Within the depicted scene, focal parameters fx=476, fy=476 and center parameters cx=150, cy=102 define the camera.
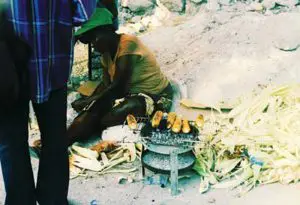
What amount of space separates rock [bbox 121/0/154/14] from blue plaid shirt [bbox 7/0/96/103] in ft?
18.9

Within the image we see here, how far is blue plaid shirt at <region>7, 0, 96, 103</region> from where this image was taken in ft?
9.36

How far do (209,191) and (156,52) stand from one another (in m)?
3.41

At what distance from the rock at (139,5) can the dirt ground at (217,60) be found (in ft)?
2.93

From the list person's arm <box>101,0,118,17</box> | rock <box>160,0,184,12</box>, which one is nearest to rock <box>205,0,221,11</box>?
rock <box>160,0,184,12</box>

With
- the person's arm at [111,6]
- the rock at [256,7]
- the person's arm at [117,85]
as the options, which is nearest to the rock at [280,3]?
the rock at [256,7]

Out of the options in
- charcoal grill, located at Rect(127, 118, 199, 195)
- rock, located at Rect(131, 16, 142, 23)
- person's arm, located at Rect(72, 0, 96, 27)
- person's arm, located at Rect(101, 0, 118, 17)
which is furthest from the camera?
rock, located at Rect(131, 16, 142, 23)

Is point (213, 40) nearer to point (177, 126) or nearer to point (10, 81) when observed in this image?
point (177, 126)

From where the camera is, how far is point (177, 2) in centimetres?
871

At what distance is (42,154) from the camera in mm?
3420

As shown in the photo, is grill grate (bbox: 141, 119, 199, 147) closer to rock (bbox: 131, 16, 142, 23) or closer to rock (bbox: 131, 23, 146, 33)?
rock (bbox: 131, 23, 146, 33)

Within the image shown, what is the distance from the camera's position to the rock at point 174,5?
8703mm

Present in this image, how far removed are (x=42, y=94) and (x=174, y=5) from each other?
605 centimetres

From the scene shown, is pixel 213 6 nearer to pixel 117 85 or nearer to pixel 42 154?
pixel 117 85

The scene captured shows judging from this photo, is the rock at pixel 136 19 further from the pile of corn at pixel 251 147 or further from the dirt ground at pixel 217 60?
the pile of corn at pixel 251 147
